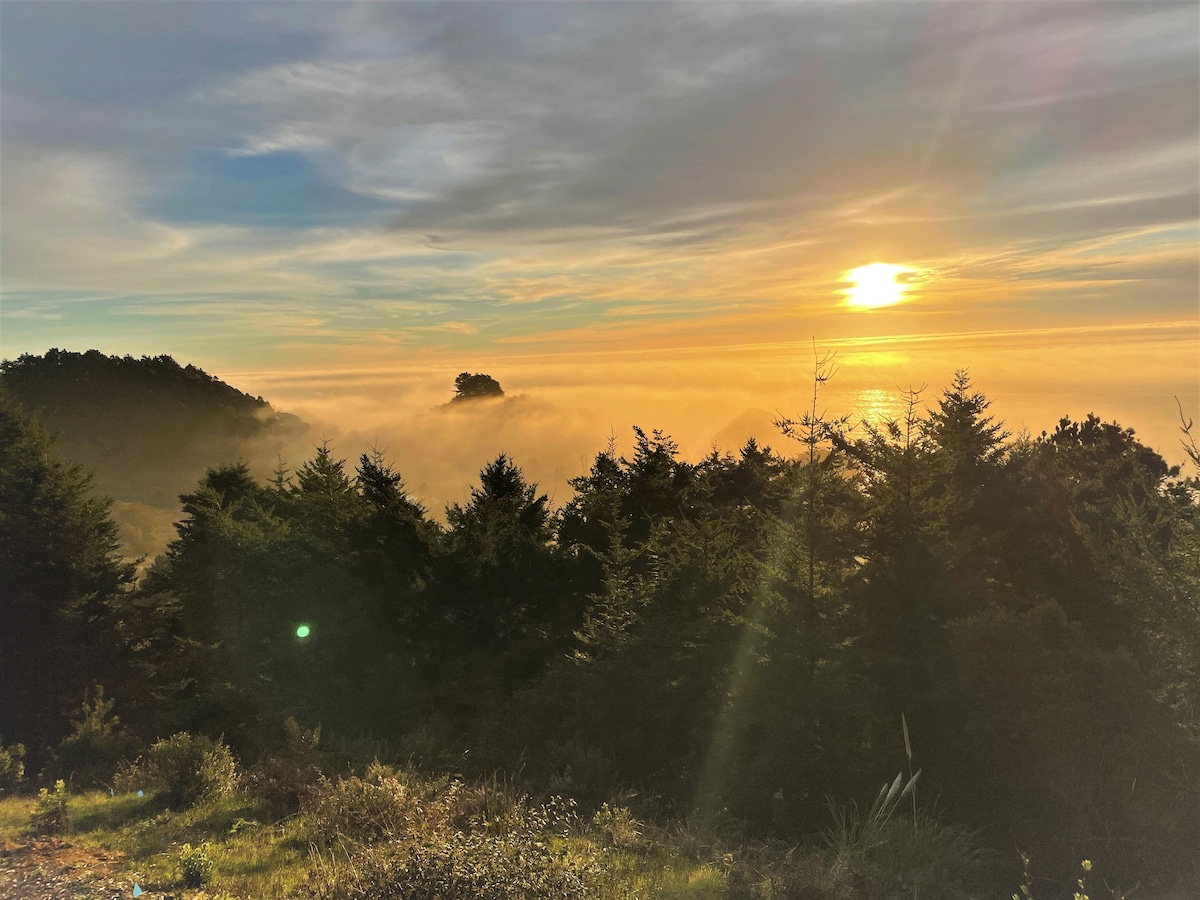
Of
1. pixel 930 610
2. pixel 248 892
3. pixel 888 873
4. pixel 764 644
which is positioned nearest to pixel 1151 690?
pixel 930 610

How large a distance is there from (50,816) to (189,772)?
70.7 inches

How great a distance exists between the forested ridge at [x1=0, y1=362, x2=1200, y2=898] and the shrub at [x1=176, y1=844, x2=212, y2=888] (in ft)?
10.7

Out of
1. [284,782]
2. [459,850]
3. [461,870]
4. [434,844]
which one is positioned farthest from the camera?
[284,782]

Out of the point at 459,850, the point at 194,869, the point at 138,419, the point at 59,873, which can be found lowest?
the point at 59,873

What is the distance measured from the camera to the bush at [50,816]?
352 inches

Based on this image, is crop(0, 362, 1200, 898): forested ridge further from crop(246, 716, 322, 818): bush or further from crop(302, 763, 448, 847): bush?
crop(302, 763, 448, 847): bush

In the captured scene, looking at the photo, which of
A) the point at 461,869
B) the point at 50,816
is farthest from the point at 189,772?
the point at 461,869

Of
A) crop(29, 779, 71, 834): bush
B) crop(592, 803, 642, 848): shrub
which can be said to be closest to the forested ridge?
crop(592, 803, 642, 848): shrub

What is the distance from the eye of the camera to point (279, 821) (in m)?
9.48

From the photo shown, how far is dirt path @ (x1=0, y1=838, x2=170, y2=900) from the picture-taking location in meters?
6.56

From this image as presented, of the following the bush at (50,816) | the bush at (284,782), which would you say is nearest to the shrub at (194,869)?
the bush at (284,782)

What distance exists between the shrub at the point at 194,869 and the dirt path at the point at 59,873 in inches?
15.6

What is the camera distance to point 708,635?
574 inches

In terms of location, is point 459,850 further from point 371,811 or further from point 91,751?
point 91,751
